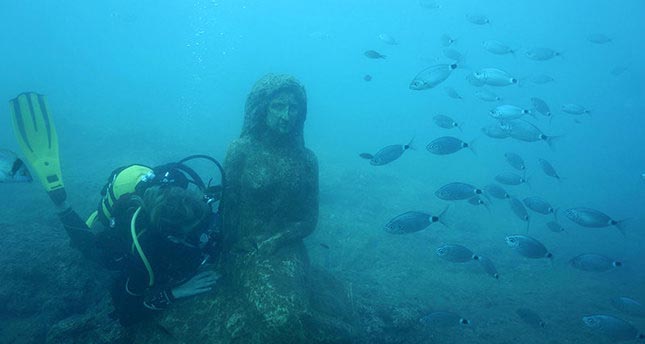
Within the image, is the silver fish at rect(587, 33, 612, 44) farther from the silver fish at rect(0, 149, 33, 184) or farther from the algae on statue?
the silver fish at rect(0, 149, 33, 184)

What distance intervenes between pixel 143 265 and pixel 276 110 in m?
2.57

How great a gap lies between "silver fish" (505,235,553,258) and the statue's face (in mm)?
4930

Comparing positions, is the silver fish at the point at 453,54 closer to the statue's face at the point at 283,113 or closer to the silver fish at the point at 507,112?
the silver fish at the point at 507,112

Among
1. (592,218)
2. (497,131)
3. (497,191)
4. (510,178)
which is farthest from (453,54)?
(592,218)

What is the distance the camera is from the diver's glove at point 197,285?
4152mm

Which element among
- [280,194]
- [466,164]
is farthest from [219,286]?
[466,164]

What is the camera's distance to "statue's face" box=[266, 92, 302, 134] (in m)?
4.91

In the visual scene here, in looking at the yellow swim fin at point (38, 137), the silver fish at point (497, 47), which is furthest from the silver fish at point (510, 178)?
the yellow swim fin at point (38, 137)

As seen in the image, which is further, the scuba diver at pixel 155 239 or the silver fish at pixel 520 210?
the silver fish at pixel 520 210

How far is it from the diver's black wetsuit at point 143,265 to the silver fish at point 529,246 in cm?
574

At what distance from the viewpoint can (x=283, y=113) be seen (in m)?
4.89

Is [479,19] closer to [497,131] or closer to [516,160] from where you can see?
[497,131]

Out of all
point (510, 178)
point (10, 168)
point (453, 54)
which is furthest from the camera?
point (453, 54)

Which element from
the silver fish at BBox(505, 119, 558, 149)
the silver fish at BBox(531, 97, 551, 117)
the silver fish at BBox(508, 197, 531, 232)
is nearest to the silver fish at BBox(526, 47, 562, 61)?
the silver fish at BBox(531, 97, 551, 117)
